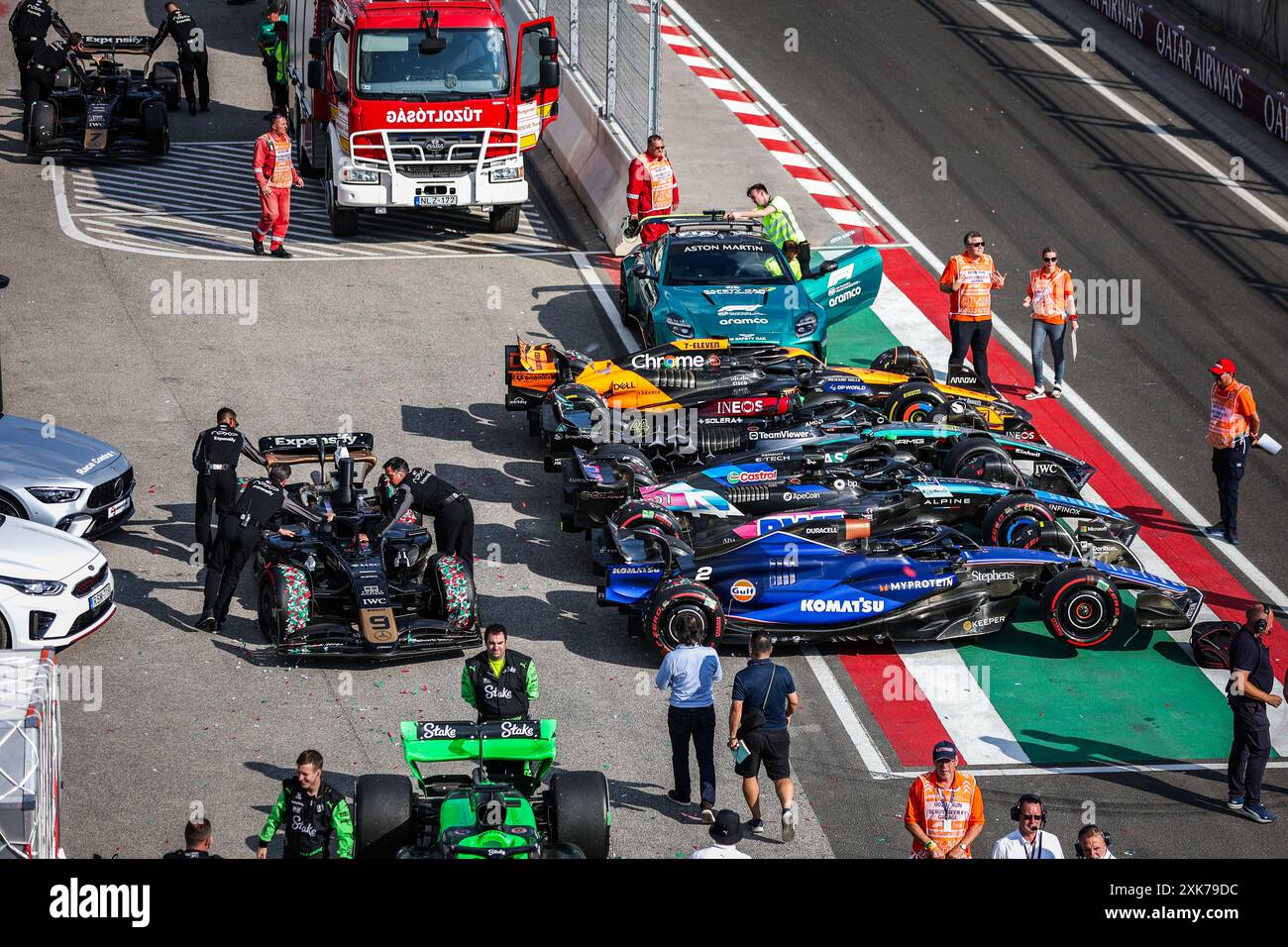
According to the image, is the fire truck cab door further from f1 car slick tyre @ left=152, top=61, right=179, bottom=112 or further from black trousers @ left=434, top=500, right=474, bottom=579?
black trousers @ left=434, top=500, right=474, bottom=579

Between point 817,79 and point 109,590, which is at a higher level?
point 817,79

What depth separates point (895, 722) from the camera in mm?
14352

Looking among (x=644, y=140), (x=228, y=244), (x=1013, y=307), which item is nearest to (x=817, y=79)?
(x=644, y=140)

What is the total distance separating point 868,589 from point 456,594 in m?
3.44

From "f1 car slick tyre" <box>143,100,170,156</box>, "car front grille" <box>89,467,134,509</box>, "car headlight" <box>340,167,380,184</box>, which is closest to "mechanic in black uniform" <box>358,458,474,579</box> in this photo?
"car front grille" <box>89,467,134,509</box>

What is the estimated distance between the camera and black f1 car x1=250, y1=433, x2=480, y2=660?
47.7ft

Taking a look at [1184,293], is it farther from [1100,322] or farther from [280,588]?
[280,588]

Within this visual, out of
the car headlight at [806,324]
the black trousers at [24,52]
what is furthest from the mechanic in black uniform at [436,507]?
the black trousers at [24,52]

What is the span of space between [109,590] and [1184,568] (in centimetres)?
990

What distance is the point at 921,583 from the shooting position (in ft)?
49.7

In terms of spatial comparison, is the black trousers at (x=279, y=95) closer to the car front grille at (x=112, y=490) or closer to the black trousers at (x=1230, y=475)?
the car front grille at (x=112, y=490)

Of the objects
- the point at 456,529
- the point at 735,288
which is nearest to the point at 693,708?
the point at 456,529

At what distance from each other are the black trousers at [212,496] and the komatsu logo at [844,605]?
5116 millimetres

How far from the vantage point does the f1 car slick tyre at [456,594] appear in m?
14.8
